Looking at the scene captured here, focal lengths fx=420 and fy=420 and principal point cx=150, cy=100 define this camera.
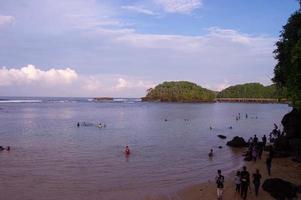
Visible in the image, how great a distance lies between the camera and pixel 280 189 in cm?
2289

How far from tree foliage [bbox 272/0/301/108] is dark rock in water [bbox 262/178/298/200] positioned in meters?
7.32

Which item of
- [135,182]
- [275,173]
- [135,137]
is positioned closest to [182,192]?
[135,182]

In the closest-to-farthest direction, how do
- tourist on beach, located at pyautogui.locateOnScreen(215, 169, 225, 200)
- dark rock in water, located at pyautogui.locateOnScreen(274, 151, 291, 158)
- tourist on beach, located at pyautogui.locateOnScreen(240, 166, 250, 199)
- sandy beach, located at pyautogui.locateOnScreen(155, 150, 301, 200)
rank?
tourist on beach, located at pyautogui.locateOnScreen(240, 166, 250, 199), tourist on beach, located at pyautogui.locateOnScreen(215, 169, 225, 200), sandy beach, located at pyautogui.locateOnScreen(155, 150, 301, 200), dark rock in water, located at pyautogui.locateOnScreen(274, 151, 291, 158)

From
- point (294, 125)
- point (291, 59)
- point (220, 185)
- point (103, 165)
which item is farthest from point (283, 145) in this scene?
point (220, 185)

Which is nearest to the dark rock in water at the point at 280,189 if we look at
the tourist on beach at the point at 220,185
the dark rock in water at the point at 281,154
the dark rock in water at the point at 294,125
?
the tourist on beach at the point at 220,185

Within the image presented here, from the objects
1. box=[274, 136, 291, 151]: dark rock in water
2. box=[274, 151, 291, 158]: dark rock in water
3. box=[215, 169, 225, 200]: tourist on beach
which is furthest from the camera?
box=[274, 136, 291, 151]: dark rock in water

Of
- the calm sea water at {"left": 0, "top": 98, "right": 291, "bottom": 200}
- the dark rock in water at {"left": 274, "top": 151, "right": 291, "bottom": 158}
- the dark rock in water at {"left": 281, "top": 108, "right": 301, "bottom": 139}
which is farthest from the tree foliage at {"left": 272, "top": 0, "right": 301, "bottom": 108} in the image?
the calm sea water at {"left": 0, "top": 98, "right": 291, "bottom": 200}

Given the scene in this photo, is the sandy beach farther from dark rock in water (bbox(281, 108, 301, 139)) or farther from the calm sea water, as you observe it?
dark rock in water (bbox(281, 108, 301, 139))

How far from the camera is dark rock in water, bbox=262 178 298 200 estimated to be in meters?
22.4

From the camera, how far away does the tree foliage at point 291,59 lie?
92.9 ft

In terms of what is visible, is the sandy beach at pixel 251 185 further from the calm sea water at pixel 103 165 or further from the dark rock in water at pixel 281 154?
the dark rock in water at pixel 281 154

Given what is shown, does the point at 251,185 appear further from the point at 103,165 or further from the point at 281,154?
the point at 103,165

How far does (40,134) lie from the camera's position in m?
60.0

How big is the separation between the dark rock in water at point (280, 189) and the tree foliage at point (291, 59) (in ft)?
24.0
